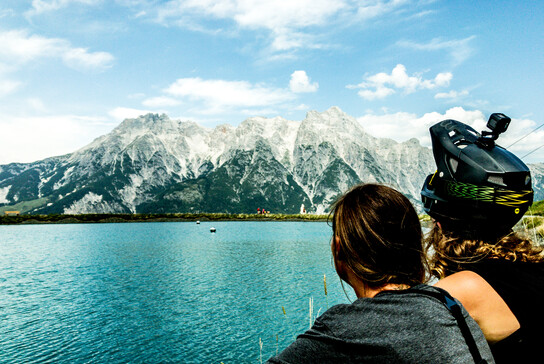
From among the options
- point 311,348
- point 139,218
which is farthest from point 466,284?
point 139,218

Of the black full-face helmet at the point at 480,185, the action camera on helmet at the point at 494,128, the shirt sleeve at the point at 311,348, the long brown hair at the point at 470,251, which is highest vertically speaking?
the action camera on helmet at the point at 494,128

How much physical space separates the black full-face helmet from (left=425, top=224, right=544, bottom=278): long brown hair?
0.29 feet

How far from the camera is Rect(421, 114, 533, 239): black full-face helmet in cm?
298

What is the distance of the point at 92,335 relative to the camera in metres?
19.2

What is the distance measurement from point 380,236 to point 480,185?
4.43 feet

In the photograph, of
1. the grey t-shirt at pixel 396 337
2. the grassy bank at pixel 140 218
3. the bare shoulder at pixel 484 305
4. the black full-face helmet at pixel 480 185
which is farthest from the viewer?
the grassy bank at pixel 140 218

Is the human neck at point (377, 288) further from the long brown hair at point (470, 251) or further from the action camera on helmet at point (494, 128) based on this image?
the action camera on helmet at point (494, 128)

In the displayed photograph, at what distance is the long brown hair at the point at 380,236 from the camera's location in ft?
7.37

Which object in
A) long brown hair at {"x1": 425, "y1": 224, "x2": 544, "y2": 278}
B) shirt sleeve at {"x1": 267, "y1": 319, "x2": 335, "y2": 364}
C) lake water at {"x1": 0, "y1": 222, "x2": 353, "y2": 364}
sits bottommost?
lake water at {"x1": 0, "y1": 222, "x2": 353, "y2": 364}

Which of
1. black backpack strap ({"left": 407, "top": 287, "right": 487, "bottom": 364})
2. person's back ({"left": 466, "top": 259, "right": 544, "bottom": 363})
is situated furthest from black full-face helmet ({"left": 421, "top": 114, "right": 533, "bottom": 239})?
black backpack strap ({"left": 407, "top": 287, "right": 487, "bottom": 364})

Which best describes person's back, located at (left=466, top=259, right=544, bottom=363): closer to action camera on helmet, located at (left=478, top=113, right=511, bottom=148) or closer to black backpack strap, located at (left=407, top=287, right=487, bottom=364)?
black backpack strap, located at (left=407, top=287, right=487, bottom=364)

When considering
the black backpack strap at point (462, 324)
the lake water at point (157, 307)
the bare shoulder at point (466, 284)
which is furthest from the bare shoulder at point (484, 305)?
the lake water at point (157, 307)

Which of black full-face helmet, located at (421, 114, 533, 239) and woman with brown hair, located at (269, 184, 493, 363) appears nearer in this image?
woman with brown hair, located at (269, 184, 493, 363)

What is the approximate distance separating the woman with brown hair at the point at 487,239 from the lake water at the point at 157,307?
13.4 meters
